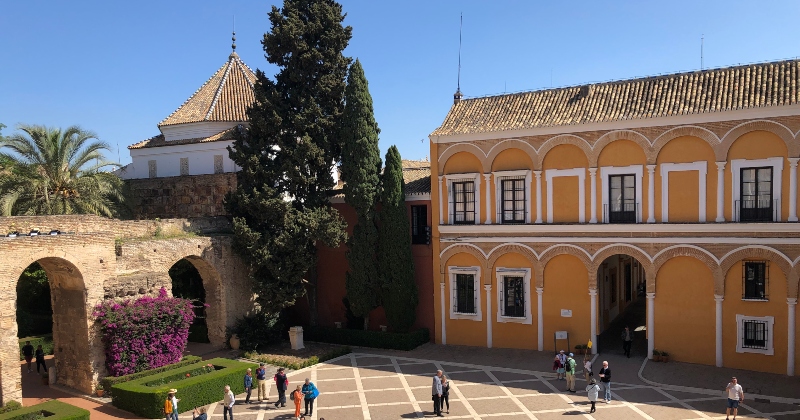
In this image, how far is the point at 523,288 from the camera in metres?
24.6

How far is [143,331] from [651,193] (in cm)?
1927

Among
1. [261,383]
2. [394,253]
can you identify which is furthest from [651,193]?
[261,383]

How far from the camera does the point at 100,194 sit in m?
27.8

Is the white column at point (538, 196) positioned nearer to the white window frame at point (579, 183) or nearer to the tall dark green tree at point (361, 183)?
the white window frame at point (579, 183)

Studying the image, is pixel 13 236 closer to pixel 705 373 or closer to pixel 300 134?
pixel 300 134

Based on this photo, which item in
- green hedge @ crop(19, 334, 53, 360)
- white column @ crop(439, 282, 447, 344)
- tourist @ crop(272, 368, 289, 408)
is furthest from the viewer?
white column @ crop(439, 282, 447, 344)

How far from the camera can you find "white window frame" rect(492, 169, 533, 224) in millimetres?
24234

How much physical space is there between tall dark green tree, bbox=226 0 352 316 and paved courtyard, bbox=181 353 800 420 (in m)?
5.28

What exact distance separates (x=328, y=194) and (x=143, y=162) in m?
12.5

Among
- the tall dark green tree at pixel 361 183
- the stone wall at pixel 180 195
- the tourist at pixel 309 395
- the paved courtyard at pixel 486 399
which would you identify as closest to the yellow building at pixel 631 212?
the tall dark green tree at pixel 361 183

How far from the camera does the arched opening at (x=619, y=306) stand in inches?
957

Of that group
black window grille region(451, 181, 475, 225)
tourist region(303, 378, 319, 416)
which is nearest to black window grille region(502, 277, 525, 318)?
black window grille region(451, 181, 475, 225)

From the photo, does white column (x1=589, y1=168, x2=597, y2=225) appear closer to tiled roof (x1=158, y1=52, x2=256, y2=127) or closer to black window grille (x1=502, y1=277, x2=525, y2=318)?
black window grille (x1=502, y1=277, x2=525, y2=318)

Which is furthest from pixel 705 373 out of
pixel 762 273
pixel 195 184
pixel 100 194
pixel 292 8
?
pixel 100 194
